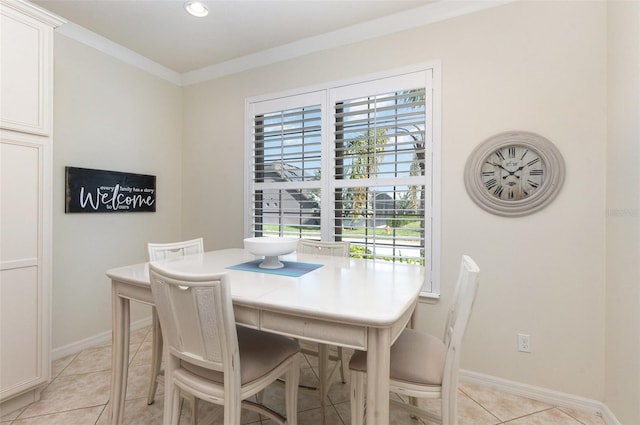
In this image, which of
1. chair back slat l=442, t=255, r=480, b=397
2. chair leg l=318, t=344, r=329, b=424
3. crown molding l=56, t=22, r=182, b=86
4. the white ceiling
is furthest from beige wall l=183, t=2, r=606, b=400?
crown molding l=56, t=22, r=182, b=86

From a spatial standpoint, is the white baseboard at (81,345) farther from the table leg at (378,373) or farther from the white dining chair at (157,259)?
the table leg at (378,373)

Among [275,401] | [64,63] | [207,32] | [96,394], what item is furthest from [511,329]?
[64,63]

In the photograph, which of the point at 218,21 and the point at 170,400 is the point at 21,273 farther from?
the point at 218,21

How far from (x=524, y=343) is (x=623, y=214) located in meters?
0.99

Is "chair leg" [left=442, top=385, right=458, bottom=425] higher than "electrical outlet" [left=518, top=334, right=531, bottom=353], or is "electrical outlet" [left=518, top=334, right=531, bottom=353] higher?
"chair leg" [left=442, top=385, right=458, bottom=425]

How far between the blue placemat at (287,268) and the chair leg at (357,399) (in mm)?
550

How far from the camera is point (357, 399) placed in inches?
49.8

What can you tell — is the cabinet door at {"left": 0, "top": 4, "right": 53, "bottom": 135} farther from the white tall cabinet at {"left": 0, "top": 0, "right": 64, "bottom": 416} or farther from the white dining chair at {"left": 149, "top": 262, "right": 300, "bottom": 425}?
the white dining chair at {"left": 149, "top": 262, "right": 300, "bottom": 425}

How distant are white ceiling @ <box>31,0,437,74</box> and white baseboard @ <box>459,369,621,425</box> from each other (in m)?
2.76

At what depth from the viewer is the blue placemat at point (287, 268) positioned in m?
1.63

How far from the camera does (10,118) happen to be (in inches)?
70.1

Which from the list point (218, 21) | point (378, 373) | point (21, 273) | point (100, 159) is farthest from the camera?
point (100, 159)

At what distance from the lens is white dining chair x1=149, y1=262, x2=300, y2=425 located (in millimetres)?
1151

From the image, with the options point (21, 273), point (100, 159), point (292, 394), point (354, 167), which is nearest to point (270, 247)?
point (292, 394)
